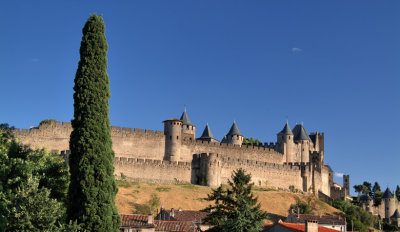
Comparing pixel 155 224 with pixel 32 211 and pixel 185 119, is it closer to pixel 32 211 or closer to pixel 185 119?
pixel 32 211

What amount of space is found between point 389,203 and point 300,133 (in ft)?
85.7

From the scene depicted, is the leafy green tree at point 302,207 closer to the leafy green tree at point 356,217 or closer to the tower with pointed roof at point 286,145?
the leafy green tree at point 356,217

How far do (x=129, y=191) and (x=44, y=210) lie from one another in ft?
123

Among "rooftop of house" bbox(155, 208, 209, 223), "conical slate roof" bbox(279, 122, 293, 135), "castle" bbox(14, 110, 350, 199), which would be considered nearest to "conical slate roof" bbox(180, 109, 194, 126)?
"castle" bbox(14, 110, 350, 199)

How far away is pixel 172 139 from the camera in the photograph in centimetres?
7981

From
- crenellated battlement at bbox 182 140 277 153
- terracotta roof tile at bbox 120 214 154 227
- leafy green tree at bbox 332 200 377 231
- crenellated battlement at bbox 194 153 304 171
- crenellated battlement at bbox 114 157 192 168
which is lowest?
leafy green tree at bbox 332 200 377 231

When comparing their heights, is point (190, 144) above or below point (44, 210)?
above

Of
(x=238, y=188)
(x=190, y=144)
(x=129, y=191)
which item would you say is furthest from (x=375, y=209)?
(x=238, y=188)

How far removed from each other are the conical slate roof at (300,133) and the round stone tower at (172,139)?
24280 millimetres

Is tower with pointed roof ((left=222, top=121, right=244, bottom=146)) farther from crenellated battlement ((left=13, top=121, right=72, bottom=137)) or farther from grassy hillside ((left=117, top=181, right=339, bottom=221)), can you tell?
crenellated battlement ((left=13, top=121, right=72, bottom=137))

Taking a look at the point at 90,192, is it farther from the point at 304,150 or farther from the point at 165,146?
the point at 304,150

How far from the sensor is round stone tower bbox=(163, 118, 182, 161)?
79.6 m

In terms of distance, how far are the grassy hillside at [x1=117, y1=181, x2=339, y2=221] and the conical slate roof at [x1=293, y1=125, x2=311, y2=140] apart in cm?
1634

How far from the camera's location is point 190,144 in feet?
269
